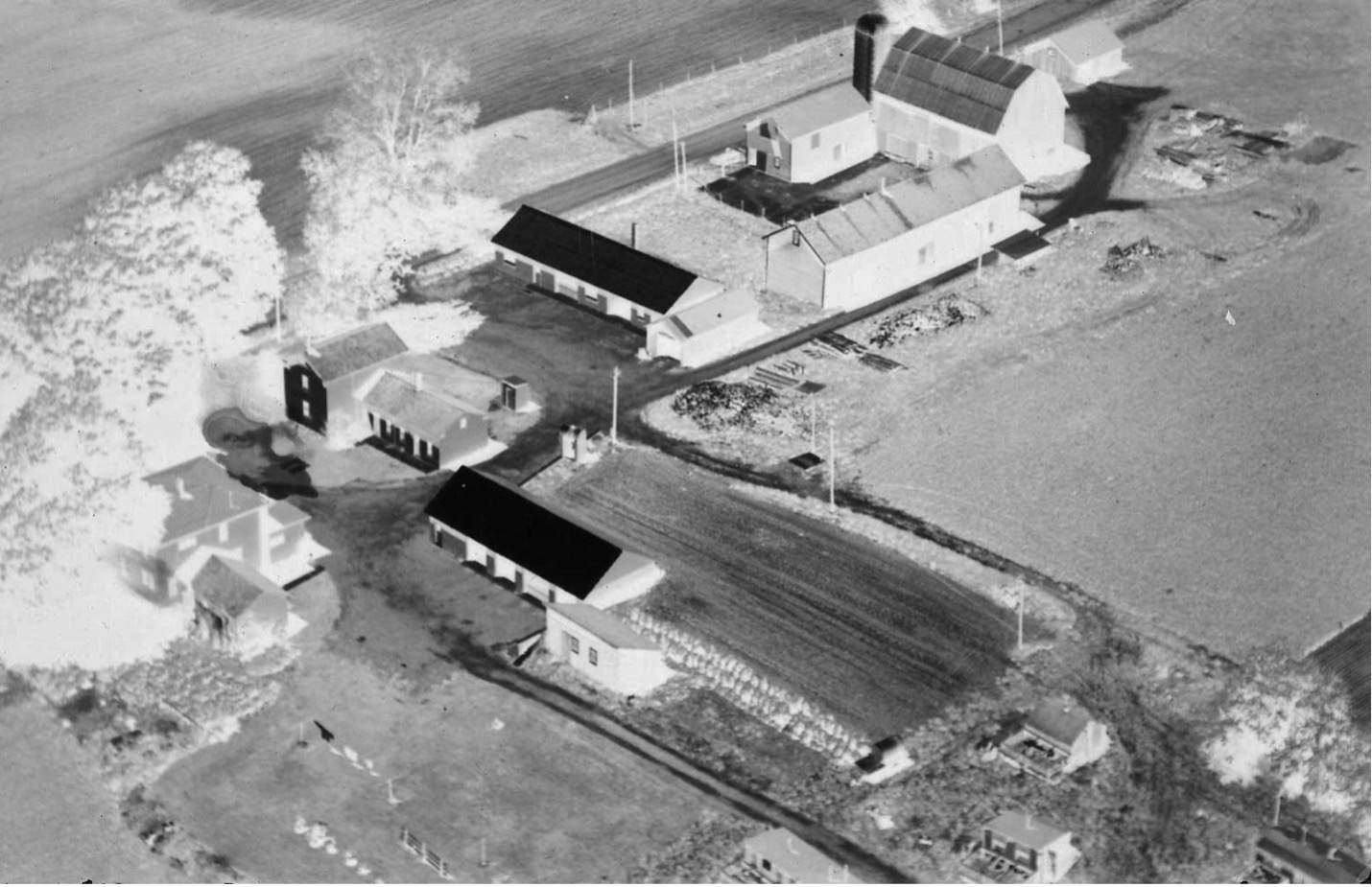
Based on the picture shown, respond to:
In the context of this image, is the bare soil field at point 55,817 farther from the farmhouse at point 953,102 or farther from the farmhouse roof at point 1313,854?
the farmhouse at point 953,102

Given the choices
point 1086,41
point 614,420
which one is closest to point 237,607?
point 614,420

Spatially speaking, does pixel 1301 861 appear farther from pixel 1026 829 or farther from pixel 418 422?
pixel 418 422

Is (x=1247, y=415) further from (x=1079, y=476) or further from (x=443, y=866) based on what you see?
(x=443, y=866)

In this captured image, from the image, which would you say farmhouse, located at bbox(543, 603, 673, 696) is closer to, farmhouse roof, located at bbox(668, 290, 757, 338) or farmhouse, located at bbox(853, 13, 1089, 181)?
farmhouse roof, located at bbox(668, 290, 757, 338)

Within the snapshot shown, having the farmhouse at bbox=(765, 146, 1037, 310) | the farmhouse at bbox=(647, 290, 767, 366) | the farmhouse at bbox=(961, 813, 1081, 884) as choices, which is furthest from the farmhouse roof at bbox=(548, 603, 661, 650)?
the farmhouse at bbox=(765, 146, 1037, 310)

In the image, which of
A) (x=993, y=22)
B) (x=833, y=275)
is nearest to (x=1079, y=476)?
(x=833, y=275)

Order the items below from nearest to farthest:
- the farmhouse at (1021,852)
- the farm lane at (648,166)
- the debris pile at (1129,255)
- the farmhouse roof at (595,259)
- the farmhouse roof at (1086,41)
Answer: the farmhouse at (1021,852) → the farmhouse roof at (595,259) → the debris pile at (1129,255) → the farm lane at (648,166) → the farmhouse roof at (1086,41)

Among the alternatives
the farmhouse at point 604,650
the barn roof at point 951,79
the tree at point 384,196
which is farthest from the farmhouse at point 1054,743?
the barn roof at point 951,79
